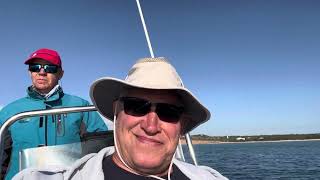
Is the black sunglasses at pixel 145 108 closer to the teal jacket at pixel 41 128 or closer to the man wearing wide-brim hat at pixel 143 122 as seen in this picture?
the man wearing wide-brim hat at pixel 143 122

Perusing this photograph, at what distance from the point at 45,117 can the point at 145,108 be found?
5.76 ft

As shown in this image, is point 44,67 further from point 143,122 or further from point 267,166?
point 267,166

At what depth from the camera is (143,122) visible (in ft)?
10.0

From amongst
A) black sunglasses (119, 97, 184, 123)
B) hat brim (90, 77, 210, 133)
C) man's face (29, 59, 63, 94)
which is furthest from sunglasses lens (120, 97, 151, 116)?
man's face (29, 59, 63, 94)

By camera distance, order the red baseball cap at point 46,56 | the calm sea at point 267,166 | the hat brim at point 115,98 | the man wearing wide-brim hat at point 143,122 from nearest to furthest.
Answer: the man wearing wide-brim hat at point 143,122 → the hat brim at point 115,98 → the red baseball cap at point 46,56 → the calm sea at point 267,166

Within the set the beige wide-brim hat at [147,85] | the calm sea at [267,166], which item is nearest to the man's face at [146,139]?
the beige wide-brim hat at [147,85]

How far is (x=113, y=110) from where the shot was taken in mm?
3463

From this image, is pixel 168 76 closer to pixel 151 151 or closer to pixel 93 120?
pixel 151 151

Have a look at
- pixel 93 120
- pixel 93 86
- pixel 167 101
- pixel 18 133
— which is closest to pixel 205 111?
pixel 167 101

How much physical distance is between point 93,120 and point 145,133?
1.83 meters

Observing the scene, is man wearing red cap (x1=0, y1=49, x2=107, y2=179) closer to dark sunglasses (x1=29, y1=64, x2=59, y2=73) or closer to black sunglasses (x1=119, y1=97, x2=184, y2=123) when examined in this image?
dark sunglasses (x1=29, y1=64, x2=59, y2=73)

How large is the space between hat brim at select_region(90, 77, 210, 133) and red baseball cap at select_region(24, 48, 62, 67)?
1.53 meters

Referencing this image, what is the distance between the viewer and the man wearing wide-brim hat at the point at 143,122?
9.90ft

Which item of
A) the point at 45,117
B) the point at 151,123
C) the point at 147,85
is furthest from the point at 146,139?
the point at 45,117
